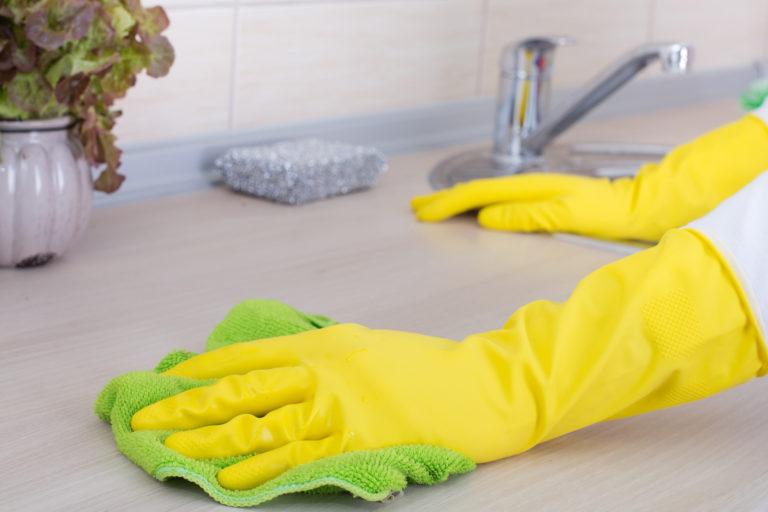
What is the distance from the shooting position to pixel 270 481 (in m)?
0.69

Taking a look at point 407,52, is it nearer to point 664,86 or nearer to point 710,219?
point 664,86

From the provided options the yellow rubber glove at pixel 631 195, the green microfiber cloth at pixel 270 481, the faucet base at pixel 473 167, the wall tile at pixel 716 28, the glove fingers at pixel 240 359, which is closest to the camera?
the green microfiber cloth at pixel 270 481

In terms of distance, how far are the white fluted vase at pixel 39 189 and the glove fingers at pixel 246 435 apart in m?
0.37

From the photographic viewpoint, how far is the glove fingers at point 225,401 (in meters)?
0.74

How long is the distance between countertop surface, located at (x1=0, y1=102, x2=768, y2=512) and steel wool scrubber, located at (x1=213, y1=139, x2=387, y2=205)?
18mm

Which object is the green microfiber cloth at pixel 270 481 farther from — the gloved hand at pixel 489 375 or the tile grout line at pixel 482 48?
the tile grout line at pixel 482 48

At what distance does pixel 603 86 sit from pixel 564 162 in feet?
0.41

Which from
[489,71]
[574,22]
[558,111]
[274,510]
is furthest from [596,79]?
[274,510]

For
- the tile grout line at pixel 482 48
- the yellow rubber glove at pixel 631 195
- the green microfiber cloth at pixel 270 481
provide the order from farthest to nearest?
1. the tile grout line at pixel 482 48
2. the yellow rubber glove at pixel 631 195
3. the green microfiber cloth at pixel 270 481

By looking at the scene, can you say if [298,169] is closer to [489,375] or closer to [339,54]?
[339,54]

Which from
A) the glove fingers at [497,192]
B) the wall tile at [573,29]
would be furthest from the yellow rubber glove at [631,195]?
the wall tile at [573,29]

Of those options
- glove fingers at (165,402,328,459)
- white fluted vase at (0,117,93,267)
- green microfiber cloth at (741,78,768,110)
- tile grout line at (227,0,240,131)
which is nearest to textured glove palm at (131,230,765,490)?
glove fingers at (165,402,328,459)

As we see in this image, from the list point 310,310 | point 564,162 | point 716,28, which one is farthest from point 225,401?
point 716,28

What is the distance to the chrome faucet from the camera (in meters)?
1.51
